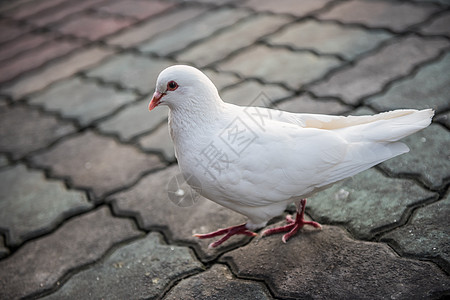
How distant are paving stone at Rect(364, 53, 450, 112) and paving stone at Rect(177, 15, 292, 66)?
1519mm

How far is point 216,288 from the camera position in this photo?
6.45 ft

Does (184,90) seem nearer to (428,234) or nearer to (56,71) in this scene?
(428,234)

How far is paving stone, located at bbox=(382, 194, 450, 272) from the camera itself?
189 cm

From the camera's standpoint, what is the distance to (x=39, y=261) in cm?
235

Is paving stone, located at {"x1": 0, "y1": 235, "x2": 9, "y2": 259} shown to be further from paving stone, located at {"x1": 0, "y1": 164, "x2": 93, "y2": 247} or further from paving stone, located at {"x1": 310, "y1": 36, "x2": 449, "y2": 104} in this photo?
paving stone, located at {"x1": 310, "y1": 36, "x2": 449, "y2": 104}

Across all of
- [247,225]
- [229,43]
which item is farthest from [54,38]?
[247,225]

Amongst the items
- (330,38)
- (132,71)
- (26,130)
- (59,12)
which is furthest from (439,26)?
(59,12)

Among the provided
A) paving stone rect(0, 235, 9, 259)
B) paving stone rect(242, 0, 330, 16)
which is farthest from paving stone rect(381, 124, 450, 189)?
paving stone rect(0, 235, 9, 259)

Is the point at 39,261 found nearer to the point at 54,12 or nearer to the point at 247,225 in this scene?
the point at 247,225

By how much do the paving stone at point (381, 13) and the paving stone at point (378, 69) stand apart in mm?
307

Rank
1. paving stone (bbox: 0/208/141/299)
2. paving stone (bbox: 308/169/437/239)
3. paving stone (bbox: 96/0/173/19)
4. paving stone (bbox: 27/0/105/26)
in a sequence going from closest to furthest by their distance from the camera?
paving stone (bbox: 308/169/437/239) → paving stone (bbox: 0/208/141/299) → paving stone (bbox: 96/0/173/19) → paving stone (bbox: 27/0/105/26)

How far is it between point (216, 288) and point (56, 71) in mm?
3262

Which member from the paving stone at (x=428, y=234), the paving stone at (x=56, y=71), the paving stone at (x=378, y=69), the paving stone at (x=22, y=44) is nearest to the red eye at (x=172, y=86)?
the paving stone at (x=428, y=234)

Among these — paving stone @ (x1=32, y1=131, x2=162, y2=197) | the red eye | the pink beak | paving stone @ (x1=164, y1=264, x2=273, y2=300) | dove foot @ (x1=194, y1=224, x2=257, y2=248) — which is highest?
the red eye
